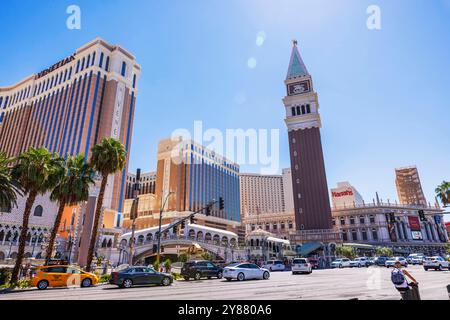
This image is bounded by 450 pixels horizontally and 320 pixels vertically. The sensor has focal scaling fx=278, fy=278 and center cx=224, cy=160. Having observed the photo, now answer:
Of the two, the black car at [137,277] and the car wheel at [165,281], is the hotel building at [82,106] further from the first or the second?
the black car at [137,277]

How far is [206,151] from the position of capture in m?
131

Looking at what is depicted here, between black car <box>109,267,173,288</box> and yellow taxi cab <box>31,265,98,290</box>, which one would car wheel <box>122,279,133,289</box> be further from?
yellow taxi cab <box>31,265,98,290</box>

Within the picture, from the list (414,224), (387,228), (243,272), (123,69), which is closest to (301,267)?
(243,272)

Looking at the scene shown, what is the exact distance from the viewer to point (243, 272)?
23.5m

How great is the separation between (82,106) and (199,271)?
77478 millimetres

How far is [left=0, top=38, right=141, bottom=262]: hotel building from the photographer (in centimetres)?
8275

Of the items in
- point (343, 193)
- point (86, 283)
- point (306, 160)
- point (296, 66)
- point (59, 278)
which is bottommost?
point (86, 283)

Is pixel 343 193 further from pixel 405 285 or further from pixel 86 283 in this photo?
pixel 405 285

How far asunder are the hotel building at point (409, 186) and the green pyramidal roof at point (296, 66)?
119992mm

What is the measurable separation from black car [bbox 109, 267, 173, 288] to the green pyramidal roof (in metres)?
81.9

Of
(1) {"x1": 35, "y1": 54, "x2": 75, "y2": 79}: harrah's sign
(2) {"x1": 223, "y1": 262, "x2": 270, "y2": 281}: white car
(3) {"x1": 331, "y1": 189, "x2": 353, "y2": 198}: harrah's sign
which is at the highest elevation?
(1) {"x1": 35, "y1": 54, "x2": 75, "y2": 79}: harrah's sign

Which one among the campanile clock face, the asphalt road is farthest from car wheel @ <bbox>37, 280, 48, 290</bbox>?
the campanile clock face

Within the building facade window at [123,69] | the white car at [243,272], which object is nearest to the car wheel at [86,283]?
the white car at [243,272]
